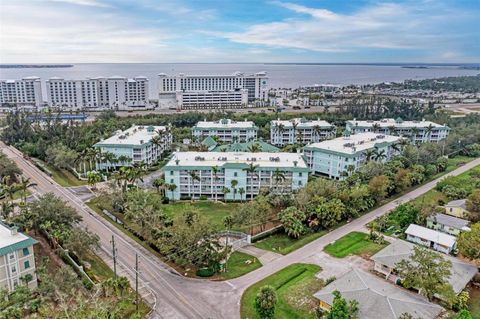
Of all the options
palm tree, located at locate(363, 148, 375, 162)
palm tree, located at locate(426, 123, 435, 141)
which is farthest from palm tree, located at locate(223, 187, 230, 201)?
palm tree, located at locate(426, 123, 435, 141)

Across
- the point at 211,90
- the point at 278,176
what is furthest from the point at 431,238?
the point at 211,90

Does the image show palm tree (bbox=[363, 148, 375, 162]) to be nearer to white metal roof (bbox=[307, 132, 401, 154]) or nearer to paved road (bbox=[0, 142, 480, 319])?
white metal roof (bbox=[307, 132, 401, 154])

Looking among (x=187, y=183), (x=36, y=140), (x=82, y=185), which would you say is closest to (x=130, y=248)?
(x=187, y=183)

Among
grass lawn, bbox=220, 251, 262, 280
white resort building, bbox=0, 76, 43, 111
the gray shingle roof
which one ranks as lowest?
grass lawn, bbox=220, 251, 262, 280

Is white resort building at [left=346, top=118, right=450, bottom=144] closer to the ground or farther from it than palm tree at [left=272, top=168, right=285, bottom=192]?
farther from it

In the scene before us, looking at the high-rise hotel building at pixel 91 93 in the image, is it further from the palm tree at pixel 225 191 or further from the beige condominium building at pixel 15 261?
A: the beige condominium building at pixel 15 261

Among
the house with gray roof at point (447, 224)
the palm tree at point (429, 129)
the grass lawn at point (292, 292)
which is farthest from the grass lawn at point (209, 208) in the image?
the palm tree at point (429, 129)

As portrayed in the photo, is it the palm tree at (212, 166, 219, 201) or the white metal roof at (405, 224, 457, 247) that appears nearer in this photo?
the white metal roof at (405, 224, 457, 247)
